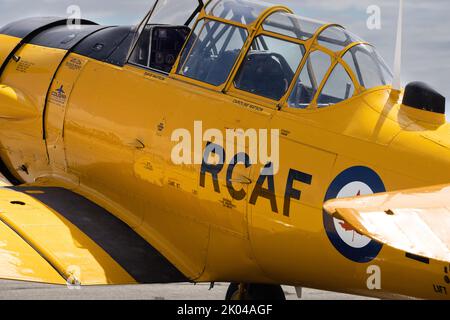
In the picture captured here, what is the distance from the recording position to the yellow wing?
4.45 metres

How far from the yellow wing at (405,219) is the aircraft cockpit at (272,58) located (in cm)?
174

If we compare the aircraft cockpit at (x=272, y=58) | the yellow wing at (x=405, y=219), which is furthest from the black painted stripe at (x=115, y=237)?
the yellow wing at (x=405, y=219)

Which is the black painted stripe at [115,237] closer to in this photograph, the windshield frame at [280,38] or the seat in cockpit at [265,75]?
the windshield frame at [280,38]

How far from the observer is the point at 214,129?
23.0ft

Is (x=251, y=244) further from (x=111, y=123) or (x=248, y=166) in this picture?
(x=111, y=123)

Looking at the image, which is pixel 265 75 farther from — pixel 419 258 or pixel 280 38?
pixel 419 258

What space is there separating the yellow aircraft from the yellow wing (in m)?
0.03

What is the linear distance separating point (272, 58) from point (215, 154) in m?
0.90

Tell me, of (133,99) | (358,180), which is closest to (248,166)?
(358,180)

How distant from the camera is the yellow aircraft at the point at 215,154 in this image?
614 cm

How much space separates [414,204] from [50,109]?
4.41m

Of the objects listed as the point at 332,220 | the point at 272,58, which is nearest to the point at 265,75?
the point at 272,58

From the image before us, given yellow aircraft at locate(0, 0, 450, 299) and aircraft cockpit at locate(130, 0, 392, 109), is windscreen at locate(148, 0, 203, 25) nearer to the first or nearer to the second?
yellow aircraft at locate(0, 0, 450, 299)

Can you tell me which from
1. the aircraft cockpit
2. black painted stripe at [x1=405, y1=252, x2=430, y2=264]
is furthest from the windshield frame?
black painted stripe at [x1=405, y1=252, x2=430, y2=264]
